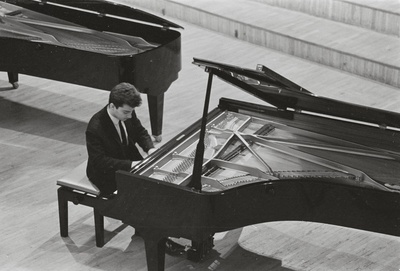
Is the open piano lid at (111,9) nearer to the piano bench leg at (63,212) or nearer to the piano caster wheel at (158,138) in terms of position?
the piano caster wheel at (158,138)

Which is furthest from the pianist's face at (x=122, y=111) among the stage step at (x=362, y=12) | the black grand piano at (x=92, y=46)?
the stage step at (x=362, y=12)

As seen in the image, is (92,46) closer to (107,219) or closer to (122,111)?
(107,219)

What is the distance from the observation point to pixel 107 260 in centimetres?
473

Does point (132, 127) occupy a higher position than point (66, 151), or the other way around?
point (132, 127)

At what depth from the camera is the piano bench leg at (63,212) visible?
4766 millimetres

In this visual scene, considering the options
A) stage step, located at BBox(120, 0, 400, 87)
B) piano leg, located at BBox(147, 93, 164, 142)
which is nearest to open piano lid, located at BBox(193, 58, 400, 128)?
piano leg, located at BBox(147, 93, 164, 142)

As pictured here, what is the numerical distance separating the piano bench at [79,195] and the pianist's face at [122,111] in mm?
398

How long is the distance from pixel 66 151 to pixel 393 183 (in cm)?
261

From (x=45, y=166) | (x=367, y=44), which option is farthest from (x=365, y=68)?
(x=45, y=166)

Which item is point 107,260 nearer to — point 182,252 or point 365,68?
point 182,252

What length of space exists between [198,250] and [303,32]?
3499mm

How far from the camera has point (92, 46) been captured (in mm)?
5895

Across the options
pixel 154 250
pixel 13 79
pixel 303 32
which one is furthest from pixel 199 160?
pixel 303 32

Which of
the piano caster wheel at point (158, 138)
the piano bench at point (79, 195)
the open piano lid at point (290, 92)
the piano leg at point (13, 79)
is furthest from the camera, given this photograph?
the piano leg at point (13, 79)
